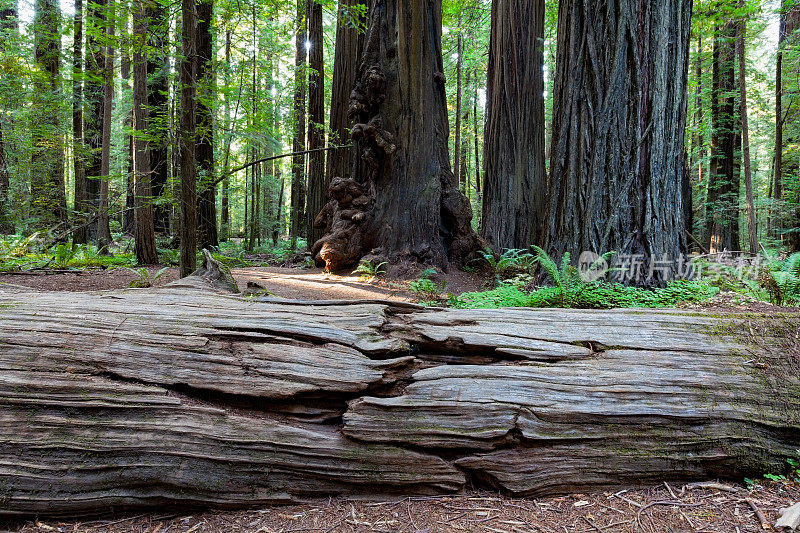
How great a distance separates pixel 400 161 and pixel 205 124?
10.3ft

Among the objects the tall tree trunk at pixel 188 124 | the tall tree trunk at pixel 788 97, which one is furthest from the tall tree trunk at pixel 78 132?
the tall tree trunk at pixel 788 97

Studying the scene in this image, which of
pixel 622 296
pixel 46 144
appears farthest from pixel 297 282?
pixel 46 144

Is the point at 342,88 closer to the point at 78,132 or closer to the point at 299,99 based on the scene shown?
the point at 299,99

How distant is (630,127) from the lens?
3973mm

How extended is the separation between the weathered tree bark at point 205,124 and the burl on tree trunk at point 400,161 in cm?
207

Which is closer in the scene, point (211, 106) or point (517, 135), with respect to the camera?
point (211, 106)

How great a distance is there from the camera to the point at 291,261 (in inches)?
377

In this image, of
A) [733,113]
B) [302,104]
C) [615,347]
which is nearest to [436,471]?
[615,347]

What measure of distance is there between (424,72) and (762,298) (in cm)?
583

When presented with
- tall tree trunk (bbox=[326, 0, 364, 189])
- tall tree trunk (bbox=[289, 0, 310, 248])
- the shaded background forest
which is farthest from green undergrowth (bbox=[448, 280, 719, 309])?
tall tree trunk (bbox=[289, 0, 310, 248])

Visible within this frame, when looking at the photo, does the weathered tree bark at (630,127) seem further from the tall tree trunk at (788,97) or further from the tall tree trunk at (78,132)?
the tall tree trunk at (78,132)

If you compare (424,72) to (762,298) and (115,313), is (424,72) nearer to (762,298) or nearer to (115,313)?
(762,298)

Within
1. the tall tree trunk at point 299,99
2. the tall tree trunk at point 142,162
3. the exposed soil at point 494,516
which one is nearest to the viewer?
the exposed soil at point 494,516

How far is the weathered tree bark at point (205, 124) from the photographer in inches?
218
